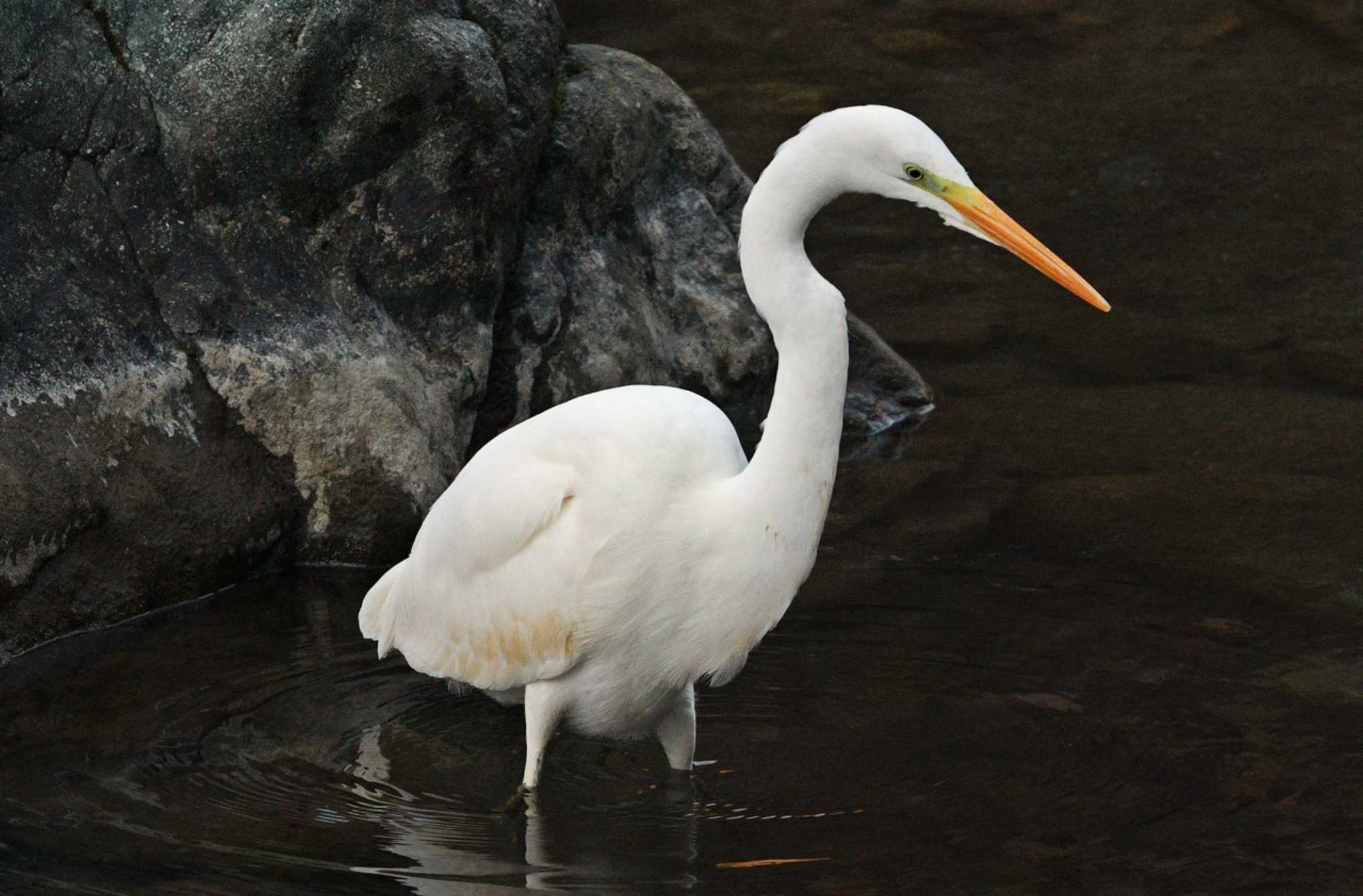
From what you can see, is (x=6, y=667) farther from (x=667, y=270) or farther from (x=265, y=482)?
(x=667, y=270)

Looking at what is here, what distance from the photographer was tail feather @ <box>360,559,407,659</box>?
15.2 ft

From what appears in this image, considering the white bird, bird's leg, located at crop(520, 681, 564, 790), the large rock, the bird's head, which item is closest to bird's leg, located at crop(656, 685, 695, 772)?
the white bird

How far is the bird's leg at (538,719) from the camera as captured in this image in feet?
13.5

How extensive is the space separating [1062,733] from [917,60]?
719cm

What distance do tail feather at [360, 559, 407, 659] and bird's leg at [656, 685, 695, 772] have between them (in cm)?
80

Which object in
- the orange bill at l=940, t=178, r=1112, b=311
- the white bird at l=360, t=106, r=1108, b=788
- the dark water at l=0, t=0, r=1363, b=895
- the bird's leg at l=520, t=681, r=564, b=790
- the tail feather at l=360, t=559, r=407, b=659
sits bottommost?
the dark water at l=0, t=0, r=1363, b=895

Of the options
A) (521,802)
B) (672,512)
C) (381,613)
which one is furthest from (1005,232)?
(381,613)

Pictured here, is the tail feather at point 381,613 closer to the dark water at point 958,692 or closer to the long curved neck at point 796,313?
the dark water at point 958,692

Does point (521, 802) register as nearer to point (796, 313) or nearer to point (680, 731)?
point (680, 731)

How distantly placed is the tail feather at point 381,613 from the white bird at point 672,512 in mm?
229

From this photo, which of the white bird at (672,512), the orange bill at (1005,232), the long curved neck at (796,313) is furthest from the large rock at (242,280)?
the orange bill at (1005,232)

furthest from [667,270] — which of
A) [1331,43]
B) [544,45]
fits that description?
[1331,43]

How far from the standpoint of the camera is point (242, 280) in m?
5.46

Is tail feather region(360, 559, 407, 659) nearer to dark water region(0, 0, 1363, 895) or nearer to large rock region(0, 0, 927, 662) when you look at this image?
dark water region(0, 0, 1363, 895)
